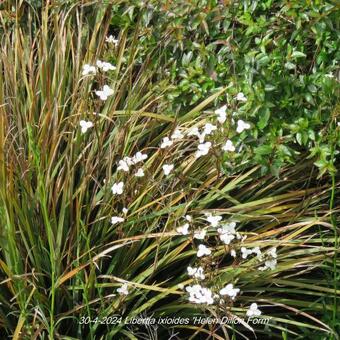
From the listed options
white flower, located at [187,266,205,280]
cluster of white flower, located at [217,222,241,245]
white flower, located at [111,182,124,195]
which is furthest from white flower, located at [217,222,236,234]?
white flower, located at [111,182,124,195]

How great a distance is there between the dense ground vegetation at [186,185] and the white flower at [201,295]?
7 cm

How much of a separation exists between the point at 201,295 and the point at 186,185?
0.69 m

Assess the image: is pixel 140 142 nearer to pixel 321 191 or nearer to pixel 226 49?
pixel 226 49

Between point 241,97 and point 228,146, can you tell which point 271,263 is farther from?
point 241,97

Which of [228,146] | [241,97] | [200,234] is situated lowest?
[200,234]

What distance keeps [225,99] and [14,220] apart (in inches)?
38.0

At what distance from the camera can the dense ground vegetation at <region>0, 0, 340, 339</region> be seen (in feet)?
8.30

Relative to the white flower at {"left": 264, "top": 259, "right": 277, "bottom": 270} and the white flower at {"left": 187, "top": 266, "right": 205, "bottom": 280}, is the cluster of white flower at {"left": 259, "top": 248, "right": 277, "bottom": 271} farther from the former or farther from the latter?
the white flower at {"left": 187, "top": 266, "right": 205, "bottom": 280}

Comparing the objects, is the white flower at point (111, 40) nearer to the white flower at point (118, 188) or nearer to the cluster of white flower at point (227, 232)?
the white flower at point (118, 188)

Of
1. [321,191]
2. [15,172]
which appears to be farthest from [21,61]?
[321,191]

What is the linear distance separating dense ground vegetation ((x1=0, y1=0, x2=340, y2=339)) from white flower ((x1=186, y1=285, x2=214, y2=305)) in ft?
0.24

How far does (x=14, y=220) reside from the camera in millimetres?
2641

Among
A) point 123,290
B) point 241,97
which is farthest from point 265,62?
point 123,290

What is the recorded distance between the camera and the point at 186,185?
2836 mm
